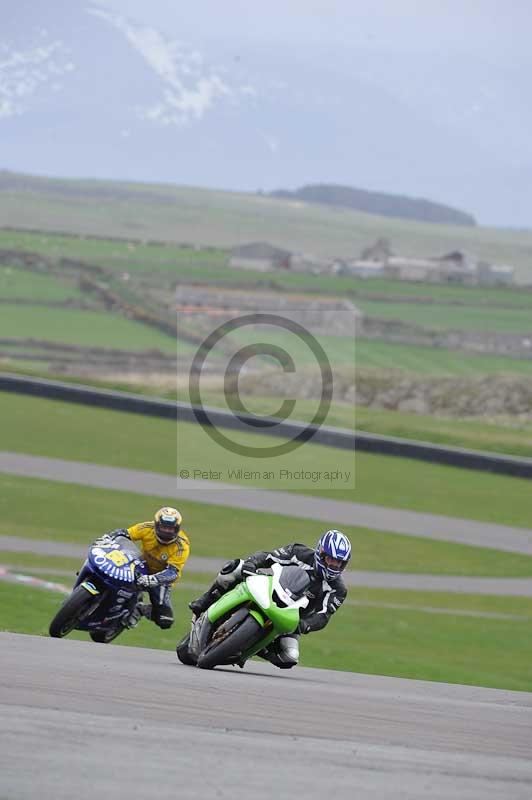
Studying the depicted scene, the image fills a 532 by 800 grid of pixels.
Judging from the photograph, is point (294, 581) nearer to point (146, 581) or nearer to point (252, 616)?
point (252, 616)

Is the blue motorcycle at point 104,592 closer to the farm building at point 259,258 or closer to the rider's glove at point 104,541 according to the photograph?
the rider's glove at point 104,541

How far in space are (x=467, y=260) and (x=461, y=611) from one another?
157858 millimetres

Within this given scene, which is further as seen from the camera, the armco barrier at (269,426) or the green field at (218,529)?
the armco barrier at (269,426)

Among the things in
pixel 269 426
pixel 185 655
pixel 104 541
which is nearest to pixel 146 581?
pixel 104 541

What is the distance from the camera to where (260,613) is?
10.4 metres

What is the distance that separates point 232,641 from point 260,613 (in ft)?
0.99

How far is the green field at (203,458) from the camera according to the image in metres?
30.1

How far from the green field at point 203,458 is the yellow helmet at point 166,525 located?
17.1 meters

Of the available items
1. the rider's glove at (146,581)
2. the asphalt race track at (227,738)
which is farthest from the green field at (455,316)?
the asphalt race track at (227,738)

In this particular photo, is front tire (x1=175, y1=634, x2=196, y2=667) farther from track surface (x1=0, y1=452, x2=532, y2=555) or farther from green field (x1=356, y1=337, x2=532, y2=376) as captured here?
green field (x1=356, y1=337, x2=532, y2=376)

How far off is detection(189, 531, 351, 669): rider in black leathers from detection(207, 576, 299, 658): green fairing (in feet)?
0.52

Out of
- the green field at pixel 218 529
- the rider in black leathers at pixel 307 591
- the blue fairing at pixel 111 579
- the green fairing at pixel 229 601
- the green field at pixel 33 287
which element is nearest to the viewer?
the green fairing at pixel 229 601

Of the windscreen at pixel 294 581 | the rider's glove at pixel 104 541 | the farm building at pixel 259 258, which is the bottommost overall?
the rider's glove at pixel 104 541

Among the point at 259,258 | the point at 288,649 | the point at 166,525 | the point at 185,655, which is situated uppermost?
the point at 259,258
